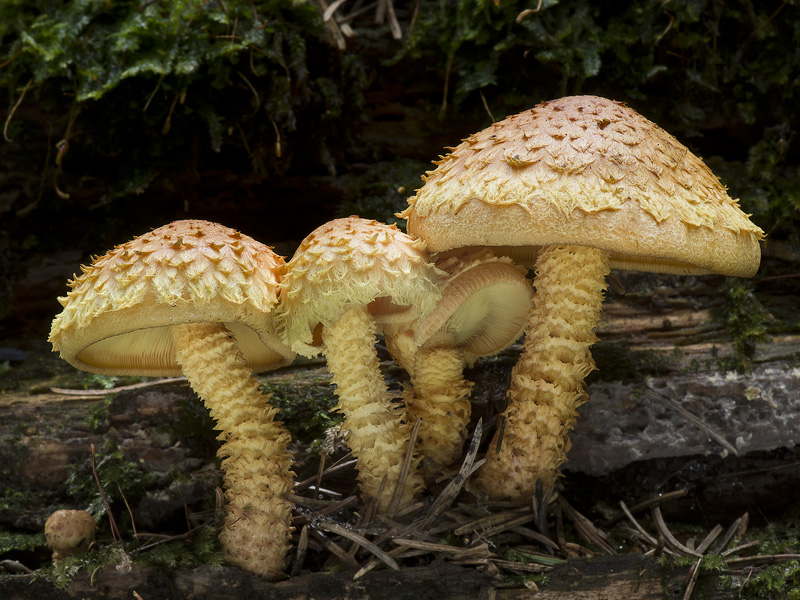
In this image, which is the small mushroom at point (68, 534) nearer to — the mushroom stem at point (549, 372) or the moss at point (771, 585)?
the mushroom stem at point (549, 372)

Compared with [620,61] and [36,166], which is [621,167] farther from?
[36,166]

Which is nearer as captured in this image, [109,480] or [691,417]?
[109,480]

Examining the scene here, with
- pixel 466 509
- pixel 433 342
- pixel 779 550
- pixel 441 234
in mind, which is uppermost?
pixel 441 234

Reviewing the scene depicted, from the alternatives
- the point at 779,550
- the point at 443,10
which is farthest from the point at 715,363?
the point at 443,10

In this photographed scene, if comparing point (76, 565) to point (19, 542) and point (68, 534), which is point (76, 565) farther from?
point (19, 542)

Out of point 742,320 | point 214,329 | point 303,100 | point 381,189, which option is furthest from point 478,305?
point 303,100

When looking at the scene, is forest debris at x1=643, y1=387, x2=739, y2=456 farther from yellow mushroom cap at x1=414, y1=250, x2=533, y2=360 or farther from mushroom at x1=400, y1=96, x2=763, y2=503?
yellow mushroom cap at x1=414, y1=250, x2=533, y2=360
